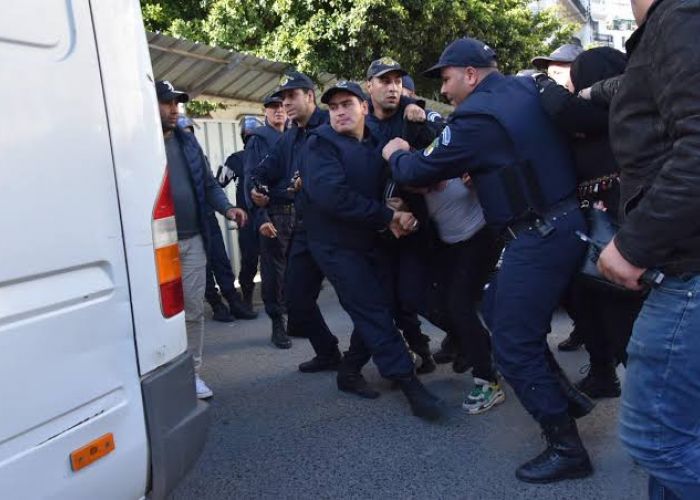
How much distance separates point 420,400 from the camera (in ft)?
11.6

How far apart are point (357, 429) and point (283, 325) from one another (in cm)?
192

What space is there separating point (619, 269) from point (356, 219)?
71.3 inches

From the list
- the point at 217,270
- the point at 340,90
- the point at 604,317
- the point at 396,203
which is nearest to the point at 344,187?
the point at 396,203

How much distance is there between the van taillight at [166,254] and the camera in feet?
6.70

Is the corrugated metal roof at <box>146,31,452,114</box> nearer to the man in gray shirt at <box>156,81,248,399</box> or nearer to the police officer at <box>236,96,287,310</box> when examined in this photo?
the police officer at <box>236,96,287,310</box>

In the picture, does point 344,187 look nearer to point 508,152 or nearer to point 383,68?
point 383,68

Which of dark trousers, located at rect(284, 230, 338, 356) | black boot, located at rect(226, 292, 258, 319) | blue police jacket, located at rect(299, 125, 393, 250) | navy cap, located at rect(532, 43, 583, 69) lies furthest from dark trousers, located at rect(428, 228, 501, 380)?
black boot, located at rect(226, 292, 258, 319)


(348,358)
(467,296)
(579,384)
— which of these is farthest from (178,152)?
(579,384)

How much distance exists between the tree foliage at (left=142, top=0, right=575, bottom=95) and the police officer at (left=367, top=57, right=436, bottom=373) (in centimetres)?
764

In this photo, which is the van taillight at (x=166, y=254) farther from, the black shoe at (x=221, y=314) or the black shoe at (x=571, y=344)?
the black shoe at (x=221, y=314)

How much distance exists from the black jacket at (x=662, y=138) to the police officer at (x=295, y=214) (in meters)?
2.60

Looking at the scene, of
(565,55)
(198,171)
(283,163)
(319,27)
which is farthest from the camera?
(319,27)

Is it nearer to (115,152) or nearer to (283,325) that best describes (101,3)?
(115,152)

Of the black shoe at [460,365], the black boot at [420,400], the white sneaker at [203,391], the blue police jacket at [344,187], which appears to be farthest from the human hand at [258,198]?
the black boot at [420,400]
